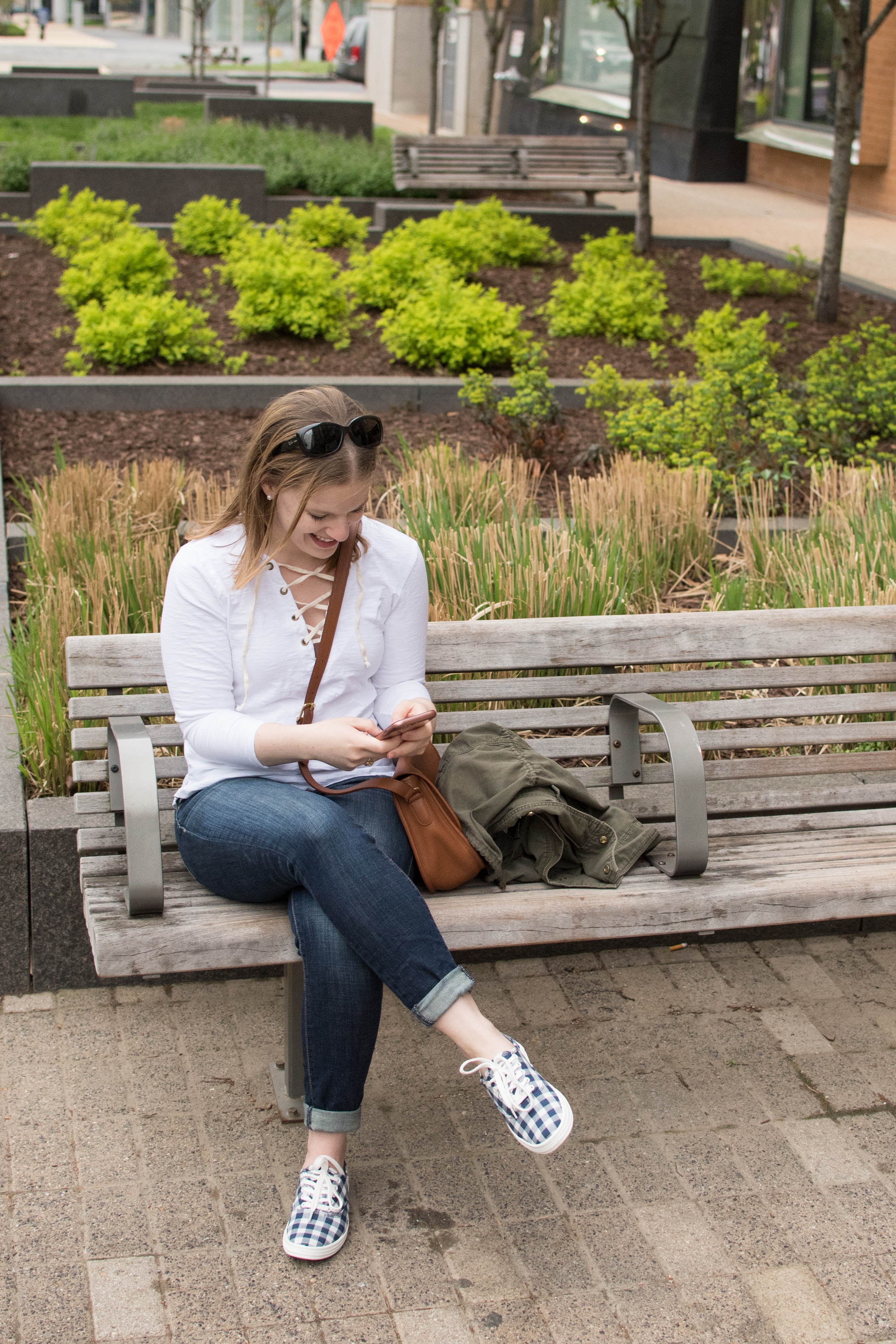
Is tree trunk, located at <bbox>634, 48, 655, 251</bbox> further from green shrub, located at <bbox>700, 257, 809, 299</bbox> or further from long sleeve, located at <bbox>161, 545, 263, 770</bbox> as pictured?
long sleeve, located at <bbox>161, 545, 263, 770</bbox>

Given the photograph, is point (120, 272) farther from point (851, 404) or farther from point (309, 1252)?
point (309, 1252)

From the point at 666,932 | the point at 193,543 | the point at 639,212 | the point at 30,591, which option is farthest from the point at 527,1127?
the point at 639,212

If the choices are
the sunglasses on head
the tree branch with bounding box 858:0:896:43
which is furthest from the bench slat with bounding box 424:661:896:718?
the tree branch with bounding box 858:0:896:43

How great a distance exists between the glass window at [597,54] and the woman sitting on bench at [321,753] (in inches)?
720

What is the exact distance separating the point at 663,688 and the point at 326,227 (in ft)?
27.6

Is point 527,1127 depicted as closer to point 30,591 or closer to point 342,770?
point 342,770

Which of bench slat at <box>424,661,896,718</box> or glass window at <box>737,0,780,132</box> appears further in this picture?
glass window at <box>737,0,780,132</box>

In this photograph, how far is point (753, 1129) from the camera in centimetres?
290

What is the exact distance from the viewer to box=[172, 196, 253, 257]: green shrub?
10.5 meters

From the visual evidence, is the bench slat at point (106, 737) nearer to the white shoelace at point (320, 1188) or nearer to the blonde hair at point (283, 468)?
the blonde hair at point (283, 468)

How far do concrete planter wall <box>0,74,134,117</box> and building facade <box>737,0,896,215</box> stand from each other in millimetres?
9375

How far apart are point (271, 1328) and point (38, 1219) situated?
1.71ft

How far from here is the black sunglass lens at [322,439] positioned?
8.34 feet

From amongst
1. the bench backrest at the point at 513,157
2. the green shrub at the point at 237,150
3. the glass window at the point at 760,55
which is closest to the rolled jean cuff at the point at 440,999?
the bench backrest at the point at 513,157
